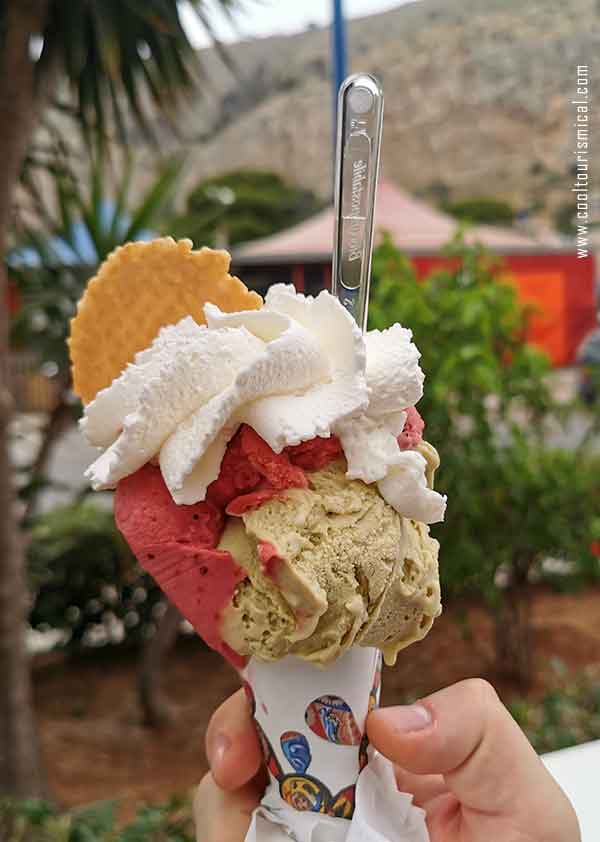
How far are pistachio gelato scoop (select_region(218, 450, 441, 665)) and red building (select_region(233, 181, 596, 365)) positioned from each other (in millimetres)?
308

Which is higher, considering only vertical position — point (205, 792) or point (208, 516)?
point (208, 516)

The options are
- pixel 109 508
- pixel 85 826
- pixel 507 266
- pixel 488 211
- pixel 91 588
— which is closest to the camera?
pixel 85 826

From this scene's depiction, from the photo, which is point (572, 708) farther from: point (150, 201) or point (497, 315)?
point (150, 201)

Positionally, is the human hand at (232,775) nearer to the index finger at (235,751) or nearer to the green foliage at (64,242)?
the index finger at (235,751)

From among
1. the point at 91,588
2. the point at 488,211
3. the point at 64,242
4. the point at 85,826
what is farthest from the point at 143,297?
the point at 488,211

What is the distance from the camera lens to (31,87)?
91.8 inches

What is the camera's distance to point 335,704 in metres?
0.94

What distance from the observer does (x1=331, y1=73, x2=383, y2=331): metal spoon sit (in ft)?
2.90

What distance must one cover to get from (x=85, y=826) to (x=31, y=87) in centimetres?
185

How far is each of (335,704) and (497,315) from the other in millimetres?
2112

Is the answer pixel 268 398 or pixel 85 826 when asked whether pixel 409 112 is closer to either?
pixel 85 826

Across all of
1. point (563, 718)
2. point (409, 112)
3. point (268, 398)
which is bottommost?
point (563, 718)

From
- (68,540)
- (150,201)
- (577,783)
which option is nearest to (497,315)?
(150,201)

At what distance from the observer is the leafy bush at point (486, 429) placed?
8.90ft
